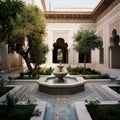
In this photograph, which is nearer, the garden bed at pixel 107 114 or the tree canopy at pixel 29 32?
the garden bed at pixel 107 114

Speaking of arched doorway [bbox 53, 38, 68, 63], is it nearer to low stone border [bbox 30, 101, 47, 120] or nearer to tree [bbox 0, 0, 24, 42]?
low stone border [bbox 30, 101, 47, 120]

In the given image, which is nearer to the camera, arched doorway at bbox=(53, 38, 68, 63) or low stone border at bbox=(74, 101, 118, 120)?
low stone border at bbox=(74, 101, 118, 120)

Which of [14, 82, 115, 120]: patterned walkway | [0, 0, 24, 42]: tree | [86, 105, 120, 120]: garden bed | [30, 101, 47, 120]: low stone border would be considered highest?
[0, 0, 24, 42]: tree

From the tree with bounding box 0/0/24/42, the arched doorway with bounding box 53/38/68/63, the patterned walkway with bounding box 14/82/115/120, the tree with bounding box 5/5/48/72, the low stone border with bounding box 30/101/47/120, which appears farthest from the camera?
the arched doorway with bounding box 53/38/68/63

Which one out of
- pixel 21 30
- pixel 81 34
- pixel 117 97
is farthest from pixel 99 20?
pixel 117 97

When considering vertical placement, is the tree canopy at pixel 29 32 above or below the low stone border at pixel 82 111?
above

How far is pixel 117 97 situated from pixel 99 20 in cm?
1317

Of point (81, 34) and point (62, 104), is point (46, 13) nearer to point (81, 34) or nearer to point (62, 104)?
point (81, 34)

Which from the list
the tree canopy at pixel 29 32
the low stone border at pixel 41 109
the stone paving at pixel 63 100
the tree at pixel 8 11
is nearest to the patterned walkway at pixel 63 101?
the stone paving at pixel 63 100

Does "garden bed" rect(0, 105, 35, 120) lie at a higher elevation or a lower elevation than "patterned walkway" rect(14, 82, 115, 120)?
higher

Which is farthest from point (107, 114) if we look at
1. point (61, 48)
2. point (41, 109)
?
point (61, 48)

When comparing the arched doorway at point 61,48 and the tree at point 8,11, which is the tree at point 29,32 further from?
the arched doorway at point 61,48

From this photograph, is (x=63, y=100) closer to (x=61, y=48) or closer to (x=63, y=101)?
(x=63, y=101)

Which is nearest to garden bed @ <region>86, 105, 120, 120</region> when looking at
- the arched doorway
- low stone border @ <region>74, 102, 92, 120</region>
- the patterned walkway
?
low stone border @ <region>74, 102, 92, 120</region>
